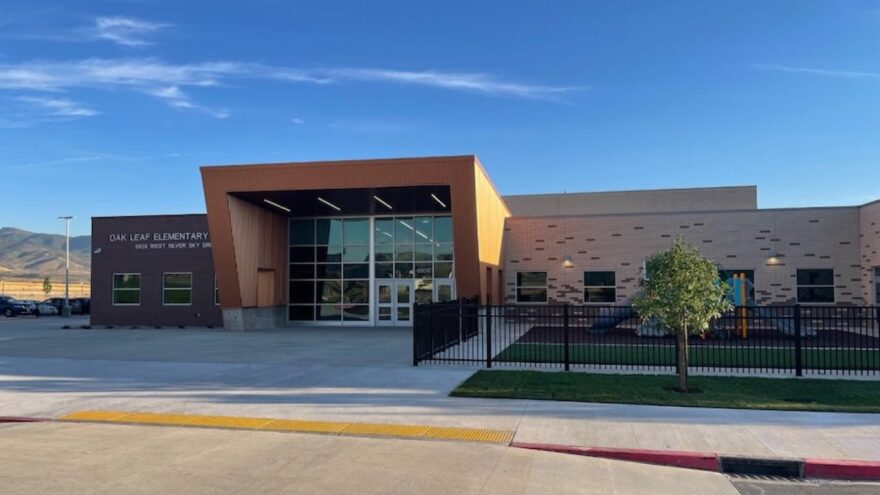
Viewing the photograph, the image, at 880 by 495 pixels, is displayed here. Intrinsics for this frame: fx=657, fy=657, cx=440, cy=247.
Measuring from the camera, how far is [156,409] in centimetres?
1002

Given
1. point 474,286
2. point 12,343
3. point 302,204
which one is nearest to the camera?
point 12,343

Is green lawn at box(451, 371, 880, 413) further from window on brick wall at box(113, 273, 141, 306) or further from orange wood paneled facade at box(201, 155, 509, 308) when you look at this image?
window on brick wall at box(113, 273, 141, 306)

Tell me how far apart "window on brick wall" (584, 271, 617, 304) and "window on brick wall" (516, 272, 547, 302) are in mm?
1913

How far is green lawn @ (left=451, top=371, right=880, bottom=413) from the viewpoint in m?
10.2

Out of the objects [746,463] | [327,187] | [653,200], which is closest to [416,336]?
[746,463]

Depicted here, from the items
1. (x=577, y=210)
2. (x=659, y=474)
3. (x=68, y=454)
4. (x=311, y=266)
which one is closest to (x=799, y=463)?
(x=659, y=474)

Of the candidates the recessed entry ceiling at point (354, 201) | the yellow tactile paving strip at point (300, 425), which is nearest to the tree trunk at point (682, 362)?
the yellow tactile paving strip at point (300, 425)

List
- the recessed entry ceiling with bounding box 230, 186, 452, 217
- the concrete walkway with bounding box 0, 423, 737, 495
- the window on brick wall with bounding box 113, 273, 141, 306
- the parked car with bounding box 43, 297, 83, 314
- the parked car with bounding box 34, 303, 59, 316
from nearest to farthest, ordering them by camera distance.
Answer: the concrete walkway with bounding box 0, 423, 737, 495
the recessed entry ceiling with bounding box 230, 186, 452, 217
the window on brick wall with bounding box 113, 273, 141, 306
the parked car with bounding box 34, 303, 59, 316
the parked car with bounding box 43, 297, 83, 314

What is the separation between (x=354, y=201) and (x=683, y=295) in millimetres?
16481

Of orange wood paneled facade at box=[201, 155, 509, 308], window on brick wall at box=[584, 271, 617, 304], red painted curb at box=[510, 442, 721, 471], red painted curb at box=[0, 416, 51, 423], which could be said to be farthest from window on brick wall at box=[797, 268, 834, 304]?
red painted curb at box=[0, 416, 51, 423]

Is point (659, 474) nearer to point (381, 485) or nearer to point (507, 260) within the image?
point (381, 485)

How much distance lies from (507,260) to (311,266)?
905cm

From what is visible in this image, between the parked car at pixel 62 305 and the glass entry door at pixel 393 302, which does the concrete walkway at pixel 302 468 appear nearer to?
the glass entry door at pixel 393 302

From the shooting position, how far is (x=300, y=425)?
8.88 m
